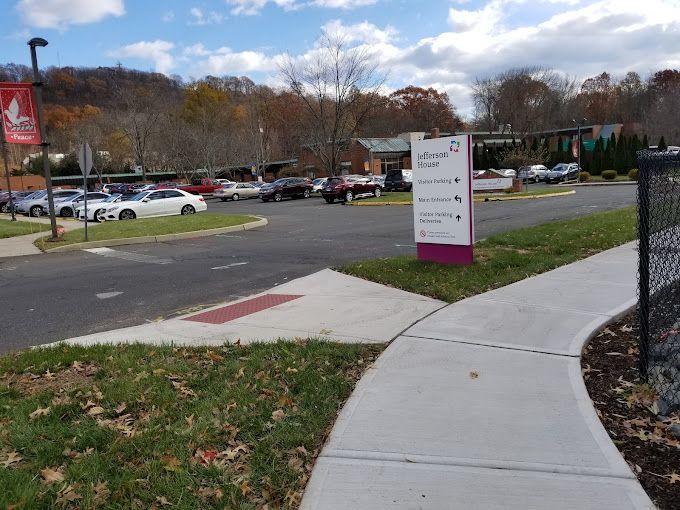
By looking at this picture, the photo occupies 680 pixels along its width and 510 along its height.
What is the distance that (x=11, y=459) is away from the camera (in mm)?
3262

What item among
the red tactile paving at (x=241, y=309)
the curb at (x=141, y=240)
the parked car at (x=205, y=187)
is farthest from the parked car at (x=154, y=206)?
the parked car at (x=205, y=187)

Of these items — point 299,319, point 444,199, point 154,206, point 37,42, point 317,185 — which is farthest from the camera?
point 317,185

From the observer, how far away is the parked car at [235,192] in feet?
151

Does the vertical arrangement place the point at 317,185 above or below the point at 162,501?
above

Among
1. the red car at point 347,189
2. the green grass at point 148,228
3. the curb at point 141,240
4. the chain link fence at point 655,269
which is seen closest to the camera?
the chain link fence at point 655,269

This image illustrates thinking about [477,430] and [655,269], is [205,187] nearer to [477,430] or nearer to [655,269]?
[655,269]

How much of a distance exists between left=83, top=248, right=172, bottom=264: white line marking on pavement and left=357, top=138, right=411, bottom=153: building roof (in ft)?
186

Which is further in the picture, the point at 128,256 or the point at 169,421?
the point at 128,256

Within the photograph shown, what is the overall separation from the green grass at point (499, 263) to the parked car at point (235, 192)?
36043 millimetres

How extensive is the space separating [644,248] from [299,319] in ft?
12.0

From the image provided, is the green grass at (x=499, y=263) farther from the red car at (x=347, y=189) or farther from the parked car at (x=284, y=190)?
the parked car at (x=284, y=190)

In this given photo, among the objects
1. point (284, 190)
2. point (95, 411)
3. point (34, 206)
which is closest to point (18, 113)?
point (95, 411)

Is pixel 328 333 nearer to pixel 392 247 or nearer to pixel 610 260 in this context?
pixel 610 260

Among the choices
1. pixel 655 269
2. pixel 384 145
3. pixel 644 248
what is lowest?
pixel 655 269
